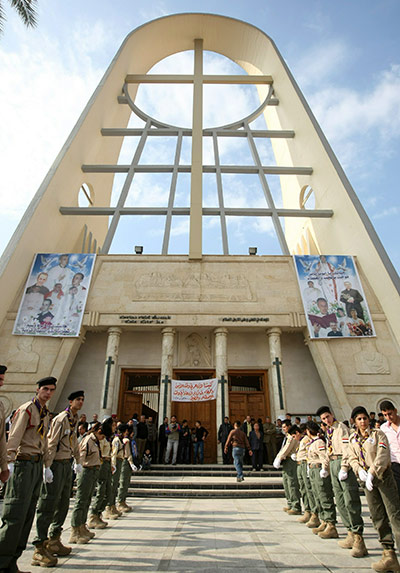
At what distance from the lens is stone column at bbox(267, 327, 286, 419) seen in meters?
13.5

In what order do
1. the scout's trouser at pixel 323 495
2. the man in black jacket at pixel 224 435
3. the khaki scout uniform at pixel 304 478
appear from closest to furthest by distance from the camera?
the scout's trouser at pixel 323 495
the khaki scout uniform at pixel 304 478
the man in black jacket at pixel 224 435

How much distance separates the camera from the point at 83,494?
181 inches

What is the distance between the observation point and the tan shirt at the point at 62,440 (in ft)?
13.4

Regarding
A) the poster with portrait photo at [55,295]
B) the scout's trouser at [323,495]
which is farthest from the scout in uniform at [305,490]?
the poster with portrait photo at [55,295]

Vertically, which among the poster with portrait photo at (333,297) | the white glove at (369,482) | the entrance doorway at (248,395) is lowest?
the white glove at (369,482)

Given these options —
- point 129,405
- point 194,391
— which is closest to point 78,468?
point 194,391

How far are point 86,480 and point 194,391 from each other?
8.68m

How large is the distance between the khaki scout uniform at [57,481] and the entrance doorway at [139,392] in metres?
10.9

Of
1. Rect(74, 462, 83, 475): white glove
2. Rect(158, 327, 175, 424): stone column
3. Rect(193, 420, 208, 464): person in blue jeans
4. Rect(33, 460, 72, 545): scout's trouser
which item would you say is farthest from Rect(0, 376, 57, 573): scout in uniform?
Rect(158, 327, 175, 424): stone column

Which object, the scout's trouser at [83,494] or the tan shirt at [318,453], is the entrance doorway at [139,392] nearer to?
the scout's trouser at [83,494]

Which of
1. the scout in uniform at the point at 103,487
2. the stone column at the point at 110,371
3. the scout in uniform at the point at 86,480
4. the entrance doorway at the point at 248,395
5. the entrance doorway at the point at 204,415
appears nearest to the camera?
the scout in uniform at the point at 86,480

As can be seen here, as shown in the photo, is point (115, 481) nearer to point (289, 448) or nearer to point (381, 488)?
point (289, 448)

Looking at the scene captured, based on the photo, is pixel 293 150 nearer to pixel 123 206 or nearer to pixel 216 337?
pixel 123 206

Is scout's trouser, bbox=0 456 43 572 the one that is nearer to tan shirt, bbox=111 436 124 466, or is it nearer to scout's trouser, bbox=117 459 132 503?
tan shirt, bbox=111 436 124 466
